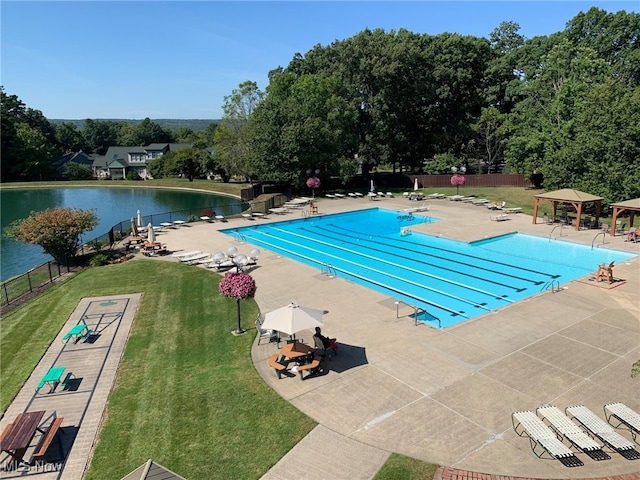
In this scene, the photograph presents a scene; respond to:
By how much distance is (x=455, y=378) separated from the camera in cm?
1040

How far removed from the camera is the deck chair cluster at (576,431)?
301 inches

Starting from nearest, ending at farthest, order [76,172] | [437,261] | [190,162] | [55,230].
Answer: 1. [55,230]
2. [437,261]
3. [190,162]
4. [76,172]

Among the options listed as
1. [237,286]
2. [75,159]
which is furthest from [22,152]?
[237,286]

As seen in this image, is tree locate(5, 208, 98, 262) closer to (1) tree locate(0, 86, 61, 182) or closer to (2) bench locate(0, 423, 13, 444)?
(2) bench locate(0, 423, 13, 444)

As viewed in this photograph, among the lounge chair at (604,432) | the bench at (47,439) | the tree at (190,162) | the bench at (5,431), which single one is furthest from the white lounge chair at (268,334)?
the tree at (190,162)

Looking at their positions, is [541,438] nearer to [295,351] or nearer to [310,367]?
[310,367]

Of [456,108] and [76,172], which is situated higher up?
[456,108]

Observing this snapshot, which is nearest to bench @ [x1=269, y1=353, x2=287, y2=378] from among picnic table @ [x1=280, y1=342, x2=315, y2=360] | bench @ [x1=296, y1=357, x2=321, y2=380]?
picnic table @ [x1=280, y1=342, x2=315, y2=360]

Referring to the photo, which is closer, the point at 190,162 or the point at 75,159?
the point at 190,162

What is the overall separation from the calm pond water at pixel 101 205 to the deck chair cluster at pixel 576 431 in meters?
26.0

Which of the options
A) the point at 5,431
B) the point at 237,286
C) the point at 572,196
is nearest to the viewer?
the point at 5,431

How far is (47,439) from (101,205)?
1894 inches

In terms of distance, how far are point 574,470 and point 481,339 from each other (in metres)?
5.23

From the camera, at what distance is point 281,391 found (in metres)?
10.0
